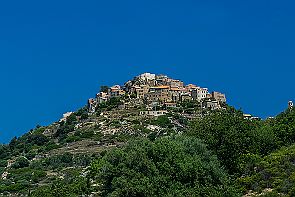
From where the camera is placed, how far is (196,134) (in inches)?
1677

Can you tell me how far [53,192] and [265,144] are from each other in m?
15.8

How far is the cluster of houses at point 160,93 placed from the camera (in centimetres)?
11156

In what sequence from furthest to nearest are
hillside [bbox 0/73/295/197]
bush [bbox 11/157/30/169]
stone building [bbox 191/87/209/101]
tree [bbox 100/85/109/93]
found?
tree [bbox 100/85/109/93]
stone building [bbox 191/87/209/101]
bush [bbox 11/157/30/169]
hillside [bbox 0/73/295/197]

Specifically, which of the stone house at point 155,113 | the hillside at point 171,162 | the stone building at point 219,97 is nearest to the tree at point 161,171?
the hillside at point 171,162

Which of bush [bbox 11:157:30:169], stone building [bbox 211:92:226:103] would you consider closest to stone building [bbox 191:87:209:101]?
stone building [bbox 211:92:226:103]

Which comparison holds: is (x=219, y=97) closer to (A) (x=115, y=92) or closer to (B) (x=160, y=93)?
(B) (x=160, y=93)

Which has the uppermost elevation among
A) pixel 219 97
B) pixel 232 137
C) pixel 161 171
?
pixel 219 97

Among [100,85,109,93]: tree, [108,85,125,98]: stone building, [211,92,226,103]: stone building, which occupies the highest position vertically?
[100,85,109,93]: tree

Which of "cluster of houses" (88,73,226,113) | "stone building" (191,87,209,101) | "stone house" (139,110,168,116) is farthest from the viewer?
"stone building" (191,87,209,101)

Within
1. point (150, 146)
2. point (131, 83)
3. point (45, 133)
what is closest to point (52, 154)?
point (45, 133)

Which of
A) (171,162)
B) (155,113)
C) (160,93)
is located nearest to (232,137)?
(171,162)

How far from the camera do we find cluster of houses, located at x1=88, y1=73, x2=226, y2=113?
11156 centimetres

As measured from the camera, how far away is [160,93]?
114m

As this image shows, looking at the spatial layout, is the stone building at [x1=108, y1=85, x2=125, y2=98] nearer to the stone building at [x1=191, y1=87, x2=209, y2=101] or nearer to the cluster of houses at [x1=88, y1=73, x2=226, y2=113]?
the cluster of houses at [x1=88, y1=73, x2=226, y2=113]
